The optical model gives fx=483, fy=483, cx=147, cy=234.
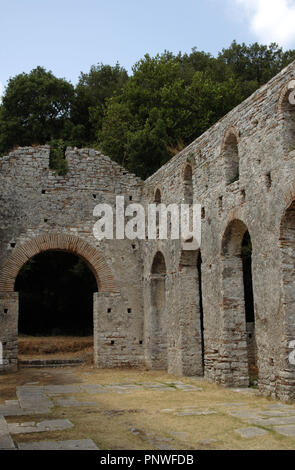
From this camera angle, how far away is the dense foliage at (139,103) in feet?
62.7

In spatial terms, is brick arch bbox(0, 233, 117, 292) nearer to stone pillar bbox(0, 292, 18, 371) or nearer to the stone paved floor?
stone pillar bbox(0, 292, 18, 371)

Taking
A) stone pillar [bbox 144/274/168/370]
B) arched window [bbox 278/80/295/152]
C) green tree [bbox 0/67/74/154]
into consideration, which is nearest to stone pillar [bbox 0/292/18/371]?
stone pillar [bbox 144/274/168/370]

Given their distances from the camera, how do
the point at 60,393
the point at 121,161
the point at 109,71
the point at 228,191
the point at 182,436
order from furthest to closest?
the point at 109,71 → the point at 121,161 → the point at 228,191 → the point at 60,393 → the point at 182,436

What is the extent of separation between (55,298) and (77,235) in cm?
844

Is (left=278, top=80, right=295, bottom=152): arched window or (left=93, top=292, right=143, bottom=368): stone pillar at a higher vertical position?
(left=278, top=80, right=295, bottom=152): arched window

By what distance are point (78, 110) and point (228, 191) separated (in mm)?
17209

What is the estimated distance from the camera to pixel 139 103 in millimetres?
21250

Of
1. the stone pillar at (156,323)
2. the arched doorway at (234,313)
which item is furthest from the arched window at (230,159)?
the stone pillar at (156,323)

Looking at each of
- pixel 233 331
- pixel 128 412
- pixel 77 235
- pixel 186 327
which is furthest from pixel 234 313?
pixel 77 235

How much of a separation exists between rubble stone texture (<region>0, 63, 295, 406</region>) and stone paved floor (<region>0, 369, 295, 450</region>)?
959 mm

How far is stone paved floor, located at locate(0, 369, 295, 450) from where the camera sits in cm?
514

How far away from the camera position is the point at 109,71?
92.9ft
